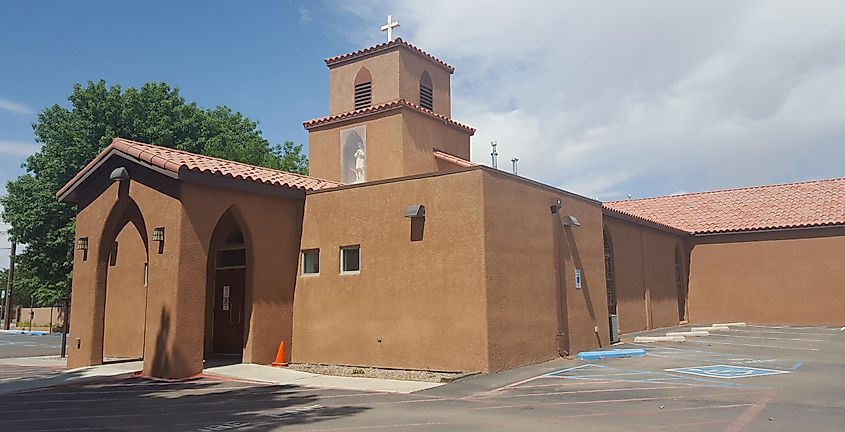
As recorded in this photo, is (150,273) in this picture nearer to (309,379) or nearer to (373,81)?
(309,379)

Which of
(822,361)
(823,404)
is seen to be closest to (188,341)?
(823,404)

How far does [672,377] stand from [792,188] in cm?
2129

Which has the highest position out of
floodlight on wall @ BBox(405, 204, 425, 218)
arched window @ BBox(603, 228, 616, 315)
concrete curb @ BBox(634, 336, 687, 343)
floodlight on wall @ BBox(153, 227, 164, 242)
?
floodlight on wall @ BBox(405, 204, 425, 218)

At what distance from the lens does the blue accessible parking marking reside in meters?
12.6

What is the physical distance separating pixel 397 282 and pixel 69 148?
23.6 metres

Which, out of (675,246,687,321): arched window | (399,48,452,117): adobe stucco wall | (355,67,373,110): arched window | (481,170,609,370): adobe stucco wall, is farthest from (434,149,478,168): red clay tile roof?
(675,246,687,321): arched window

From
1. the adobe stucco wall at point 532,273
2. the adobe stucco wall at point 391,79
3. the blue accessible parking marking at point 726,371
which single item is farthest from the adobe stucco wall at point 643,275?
the blue accessible parking marking at point 726,371

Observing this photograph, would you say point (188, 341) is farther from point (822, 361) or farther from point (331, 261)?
point (822, 361)

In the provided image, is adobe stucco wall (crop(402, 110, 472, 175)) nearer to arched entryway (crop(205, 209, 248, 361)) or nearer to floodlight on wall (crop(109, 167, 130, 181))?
arched entryway (crop(205, 209, 248, 361))

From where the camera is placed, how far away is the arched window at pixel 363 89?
2005 cm

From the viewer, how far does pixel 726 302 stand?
27.0 m

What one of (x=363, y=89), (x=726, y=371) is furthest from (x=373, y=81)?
(x=726, y=371)

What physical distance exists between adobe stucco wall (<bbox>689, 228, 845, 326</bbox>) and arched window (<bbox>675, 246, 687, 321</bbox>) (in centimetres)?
34

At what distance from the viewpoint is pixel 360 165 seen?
64.8 ft
